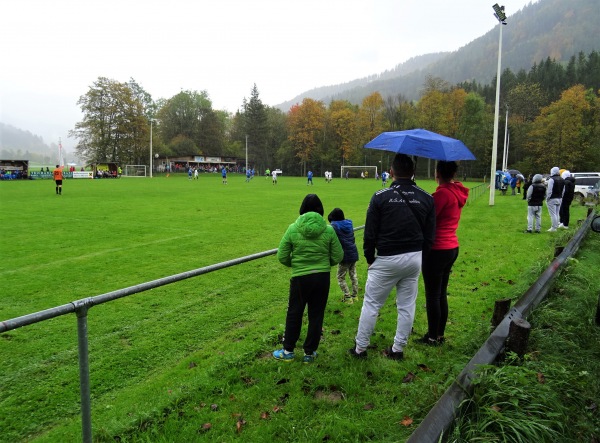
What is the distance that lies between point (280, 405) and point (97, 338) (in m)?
2.95

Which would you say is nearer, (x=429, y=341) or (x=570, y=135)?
(x=429, y=341)

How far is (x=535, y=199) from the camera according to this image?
12.4m

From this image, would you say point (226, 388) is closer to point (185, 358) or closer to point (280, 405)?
point (280, 405)

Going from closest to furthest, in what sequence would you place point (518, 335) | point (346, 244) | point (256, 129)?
point (518, 335) → point (346, 244) → point (256, 129)

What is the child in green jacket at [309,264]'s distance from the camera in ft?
13.7

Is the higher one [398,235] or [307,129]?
[307,129]

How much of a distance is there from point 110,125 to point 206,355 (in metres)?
75.4

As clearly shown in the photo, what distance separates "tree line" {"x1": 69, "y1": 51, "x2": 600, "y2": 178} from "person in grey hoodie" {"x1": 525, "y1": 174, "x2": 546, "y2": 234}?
52.4 metres

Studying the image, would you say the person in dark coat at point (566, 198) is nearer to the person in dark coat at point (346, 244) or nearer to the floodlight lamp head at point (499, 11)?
the person in dark coat at point (346, 244)

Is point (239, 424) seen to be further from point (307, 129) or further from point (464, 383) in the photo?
point (307, 129)

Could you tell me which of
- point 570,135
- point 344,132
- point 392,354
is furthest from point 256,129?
point 392,354

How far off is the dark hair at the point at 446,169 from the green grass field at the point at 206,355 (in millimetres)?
1759

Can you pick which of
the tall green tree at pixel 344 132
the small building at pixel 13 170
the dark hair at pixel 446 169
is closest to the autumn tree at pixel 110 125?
the small building at pixel 13 170

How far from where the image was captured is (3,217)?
1524cm
